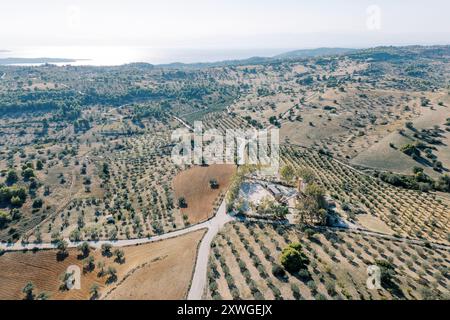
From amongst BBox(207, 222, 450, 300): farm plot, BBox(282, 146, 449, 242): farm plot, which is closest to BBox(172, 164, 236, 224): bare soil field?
BBox(207, 222, 450, 300): farm plot

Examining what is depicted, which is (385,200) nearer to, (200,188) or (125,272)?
(200,188)

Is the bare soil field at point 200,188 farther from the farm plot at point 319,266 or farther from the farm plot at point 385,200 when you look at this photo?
the farm plot at point 385,200

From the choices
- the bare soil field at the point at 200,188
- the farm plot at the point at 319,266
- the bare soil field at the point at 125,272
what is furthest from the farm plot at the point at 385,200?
the bare soil field at the point at 125,272

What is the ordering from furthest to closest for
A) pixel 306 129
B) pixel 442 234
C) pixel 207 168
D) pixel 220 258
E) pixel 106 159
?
1. pixel 306 129
2. pixel 106 159
3. pixel 207 168
4. pixel 442 234
5. pixel 220 258

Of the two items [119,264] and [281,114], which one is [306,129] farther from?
[119,264]

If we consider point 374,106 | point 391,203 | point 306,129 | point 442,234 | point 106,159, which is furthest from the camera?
point 374,106

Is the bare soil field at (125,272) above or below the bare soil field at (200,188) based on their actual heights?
below

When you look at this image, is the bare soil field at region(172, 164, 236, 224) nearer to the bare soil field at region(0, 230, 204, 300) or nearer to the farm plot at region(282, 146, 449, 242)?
the bare soil field at region(0, 230, 204, 300)

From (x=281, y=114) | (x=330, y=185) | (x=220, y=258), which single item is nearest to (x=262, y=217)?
(x=220, y=258)
